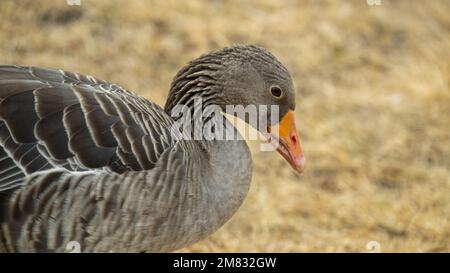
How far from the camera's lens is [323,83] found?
7.04m

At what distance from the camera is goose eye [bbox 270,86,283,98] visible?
12.8 ft

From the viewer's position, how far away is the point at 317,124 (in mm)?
6516

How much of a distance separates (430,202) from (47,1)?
397 cm

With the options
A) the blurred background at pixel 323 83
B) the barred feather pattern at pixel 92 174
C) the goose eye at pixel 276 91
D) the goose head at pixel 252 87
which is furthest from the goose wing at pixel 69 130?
the blurred background at pixel 323 83

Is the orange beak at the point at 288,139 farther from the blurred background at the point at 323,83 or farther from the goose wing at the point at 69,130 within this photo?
the blurred background at the point at 323,83

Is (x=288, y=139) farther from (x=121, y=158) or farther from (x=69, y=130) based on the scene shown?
(x=69, y=130)

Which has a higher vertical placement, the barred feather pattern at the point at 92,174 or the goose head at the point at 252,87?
the goose head at the point at 252,87

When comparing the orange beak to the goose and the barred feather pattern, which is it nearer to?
the goose

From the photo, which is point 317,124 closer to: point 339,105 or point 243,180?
point 339,105

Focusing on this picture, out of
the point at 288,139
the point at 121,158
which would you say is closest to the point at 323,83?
the point at 288,139

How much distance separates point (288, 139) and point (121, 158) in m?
0.94

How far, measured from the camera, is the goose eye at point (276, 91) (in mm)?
3916

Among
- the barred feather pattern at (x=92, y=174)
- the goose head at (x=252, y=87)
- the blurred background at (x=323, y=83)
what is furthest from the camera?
the blurred background at (x=323, y=83)

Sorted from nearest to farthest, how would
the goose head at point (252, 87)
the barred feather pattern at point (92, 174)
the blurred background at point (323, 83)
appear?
1. the barred feather pattern at point (92, 174)
2. the goose head at point (252, 87)
3. the blurred background at point (323, 83)
